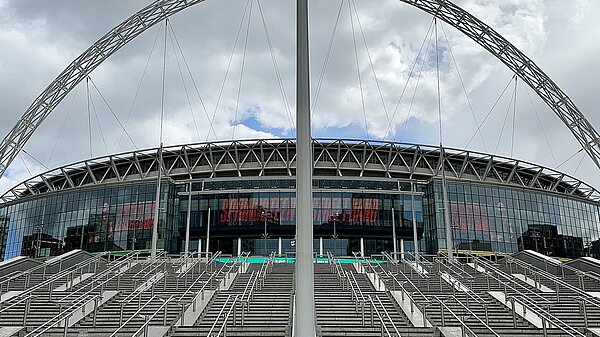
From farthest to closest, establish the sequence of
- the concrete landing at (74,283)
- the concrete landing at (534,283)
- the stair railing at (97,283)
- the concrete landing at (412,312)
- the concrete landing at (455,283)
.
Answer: the concrete landing at (74,283) → the concrete landing at (534,283) → the concrete landing at (455,283) → the stair railing at (97,283) → the concrete landing at (412,312)

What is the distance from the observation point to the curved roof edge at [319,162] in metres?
61.4

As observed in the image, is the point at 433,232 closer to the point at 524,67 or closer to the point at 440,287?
the point at 524,67

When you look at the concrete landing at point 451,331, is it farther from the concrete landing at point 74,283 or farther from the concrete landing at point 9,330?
the concrete landing at point 74,283

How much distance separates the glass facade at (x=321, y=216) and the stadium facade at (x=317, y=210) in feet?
0.32

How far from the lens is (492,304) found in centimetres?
2006

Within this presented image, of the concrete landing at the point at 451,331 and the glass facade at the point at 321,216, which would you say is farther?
the glass facade at the point at 321,216

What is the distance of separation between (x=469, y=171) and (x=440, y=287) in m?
43.2

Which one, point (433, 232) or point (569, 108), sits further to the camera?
point (433, 232)

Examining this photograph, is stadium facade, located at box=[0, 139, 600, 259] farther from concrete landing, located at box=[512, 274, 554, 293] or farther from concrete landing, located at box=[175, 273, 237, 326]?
concrete landing, located at box=[175, 273, 237, 326]

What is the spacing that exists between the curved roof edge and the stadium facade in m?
0.18

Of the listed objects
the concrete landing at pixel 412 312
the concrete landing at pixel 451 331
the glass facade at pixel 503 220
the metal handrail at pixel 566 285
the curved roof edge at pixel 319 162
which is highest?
the curved roof edge at pixel 319 162

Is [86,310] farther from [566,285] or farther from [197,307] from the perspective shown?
[566,285]

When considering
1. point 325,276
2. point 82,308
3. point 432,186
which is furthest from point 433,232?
point 82,308

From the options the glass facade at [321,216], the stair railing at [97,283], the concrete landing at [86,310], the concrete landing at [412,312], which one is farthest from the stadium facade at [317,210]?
the concrete landing at [412,312]
